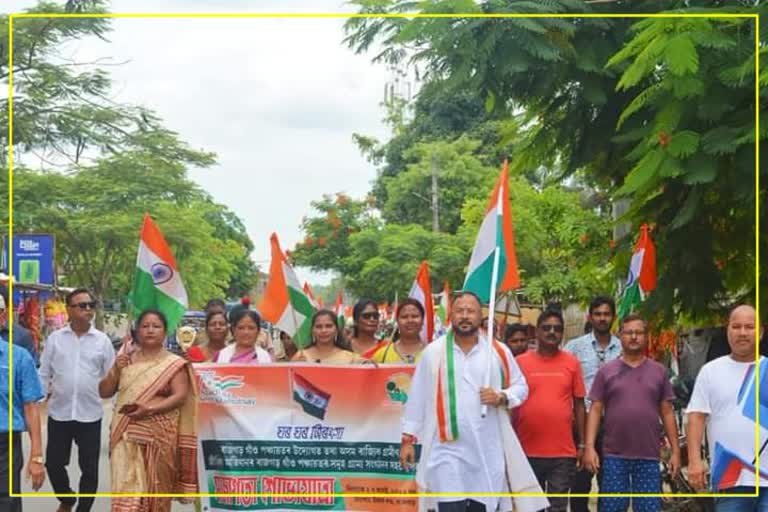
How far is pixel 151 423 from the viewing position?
8211mm

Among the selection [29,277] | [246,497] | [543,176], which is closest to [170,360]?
[246,497]

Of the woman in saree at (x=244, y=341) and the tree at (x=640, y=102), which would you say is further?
the woman in saree at (x=244, y=341)

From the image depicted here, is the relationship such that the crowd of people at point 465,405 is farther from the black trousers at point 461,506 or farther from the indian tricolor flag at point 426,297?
the indian tricolor flag at point 426,297

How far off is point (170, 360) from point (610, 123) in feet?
12.4

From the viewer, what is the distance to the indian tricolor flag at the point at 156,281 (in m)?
9.09

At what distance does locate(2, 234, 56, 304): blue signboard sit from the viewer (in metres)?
25.9

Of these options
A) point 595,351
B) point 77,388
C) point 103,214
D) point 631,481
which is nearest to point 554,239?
point 595,351

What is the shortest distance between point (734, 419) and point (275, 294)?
4183 mm

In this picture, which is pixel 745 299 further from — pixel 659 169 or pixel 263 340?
pixel 263 340

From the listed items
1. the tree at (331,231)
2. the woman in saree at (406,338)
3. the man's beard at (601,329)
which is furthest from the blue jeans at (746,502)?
the tree at (331,231)

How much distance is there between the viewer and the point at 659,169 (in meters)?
7.95

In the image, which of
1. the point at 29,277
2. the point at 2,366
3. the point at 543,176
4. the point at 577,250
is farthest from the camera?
the point at 29,277

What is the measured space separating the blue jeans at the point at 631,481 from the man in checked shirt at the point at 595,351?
0.91 meters

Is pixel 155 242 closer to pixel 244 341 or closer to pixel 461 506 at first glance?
pixel 244 341
